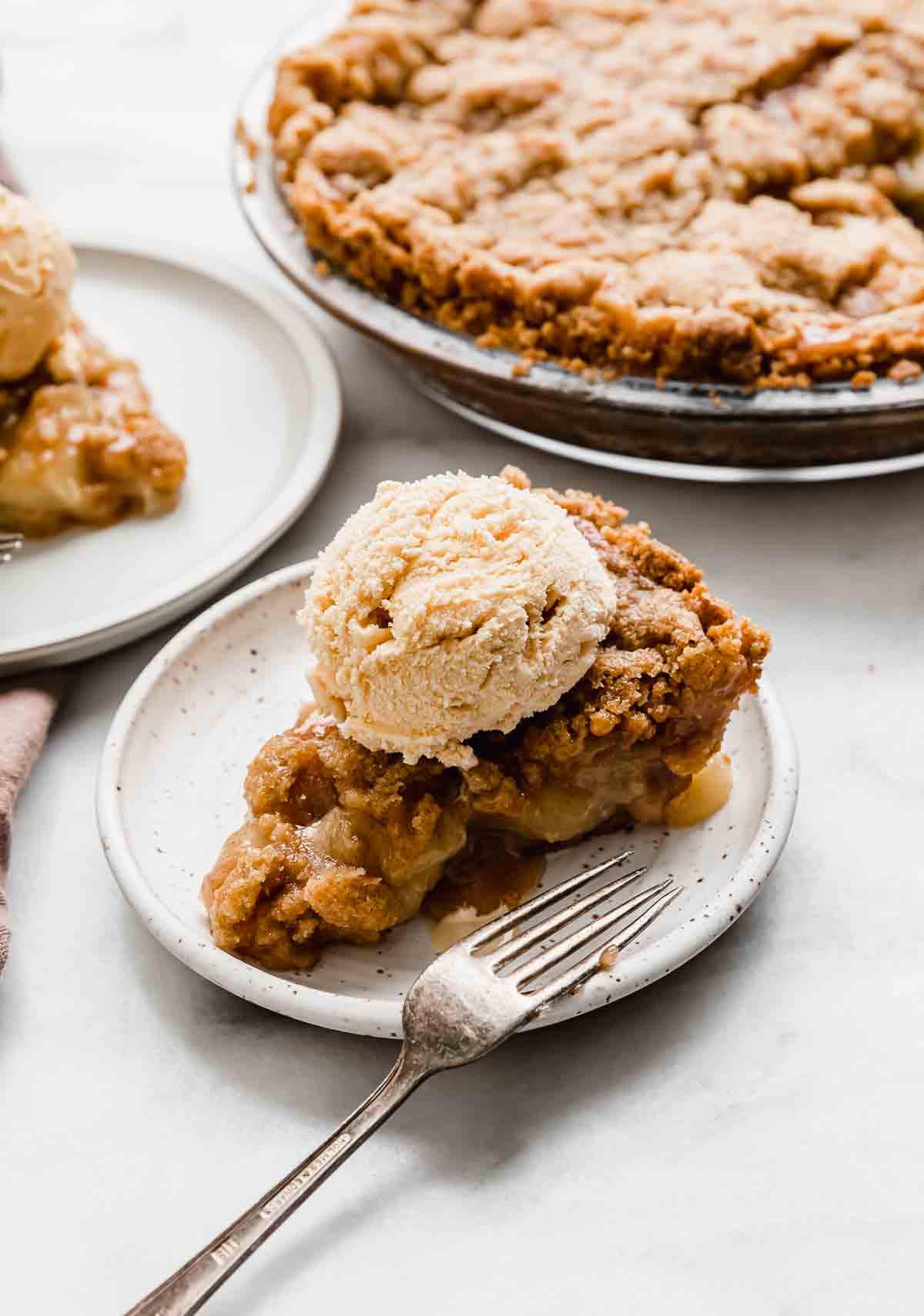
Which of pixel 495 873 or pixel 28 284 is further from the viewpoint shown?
pixel 28 284

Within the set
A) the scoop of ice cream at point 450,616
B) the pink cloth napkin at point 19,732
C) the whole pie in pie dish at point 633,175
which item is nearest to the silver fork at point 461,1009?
the scoop of ice cream at point 450,616

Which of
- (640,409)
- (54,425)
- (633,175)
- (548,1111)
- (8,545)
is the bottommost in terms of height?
(548,1111)

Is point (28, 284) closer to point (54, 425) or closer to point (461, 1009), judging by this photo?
point (54, 425)

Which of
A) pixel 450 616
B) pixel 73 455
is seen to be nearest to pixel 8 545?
pixel 73 455

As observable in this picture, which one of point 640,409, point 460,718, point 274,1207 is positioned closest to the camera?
point 274,1207

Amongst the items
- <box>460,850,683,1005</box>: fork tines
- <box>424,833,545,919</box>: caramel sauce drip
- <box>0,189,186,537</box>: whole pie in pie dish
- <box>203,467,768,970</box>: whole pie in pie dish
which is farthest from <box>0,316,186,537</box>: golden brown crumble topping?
<box>460,850,683,1005</box>: fork tines
